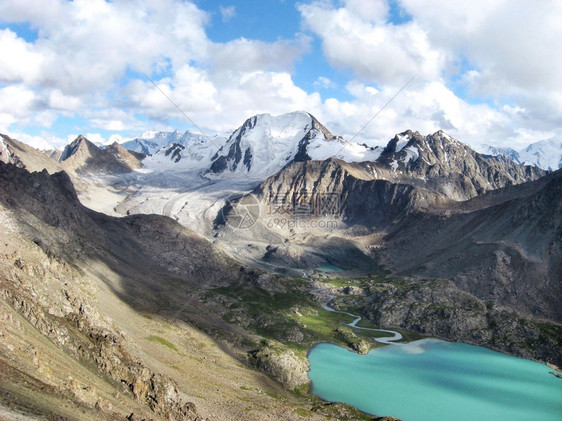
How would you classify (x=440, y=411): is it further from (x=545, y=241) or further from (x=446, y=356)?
(x=545, y=241)

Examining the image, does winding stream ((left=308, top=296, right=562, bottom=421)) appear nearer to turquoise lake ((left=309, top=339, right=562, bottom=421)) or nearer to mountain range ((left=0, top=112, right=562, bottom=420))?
turquoise lake ((left=309, top=339, right=562, bottom=421))

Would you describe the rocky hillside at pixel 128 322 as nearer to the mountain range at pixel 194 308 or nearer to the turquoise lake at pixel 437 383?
the mountain range at pixel 194 308

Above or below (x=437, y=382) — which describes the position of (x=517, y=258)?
above

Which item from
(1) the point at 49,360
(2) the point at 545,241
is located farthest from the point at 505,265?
(1) the point at 49,360

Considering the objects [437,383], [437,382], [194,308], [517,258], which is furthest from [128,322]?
[517,258]

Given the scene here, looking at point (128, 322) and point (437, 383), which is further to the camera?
point (437, 383)

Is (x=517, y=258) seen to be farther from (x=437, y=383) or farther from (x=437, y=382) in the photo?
(x=437, y=383)

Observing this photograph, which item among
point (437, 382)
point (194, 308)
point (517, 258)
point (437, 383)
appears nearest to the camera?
point (437, 383)

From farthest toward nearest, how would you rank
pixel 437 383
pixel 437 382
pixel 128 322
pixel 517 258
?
1. pixel 517 258
2. pixel 437 382
3. pixel 437 383
4. pixel 128 322

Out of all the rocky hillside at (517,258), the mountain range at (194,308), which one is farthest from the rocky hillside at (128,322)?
the rocky hillside at (517,258)

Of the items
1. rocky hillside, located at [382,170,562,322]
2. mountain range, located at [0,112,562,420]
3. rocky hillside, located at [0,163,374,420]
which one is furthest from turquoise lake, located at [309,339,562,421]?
rocky hillside, located at [382,170,562,322]
